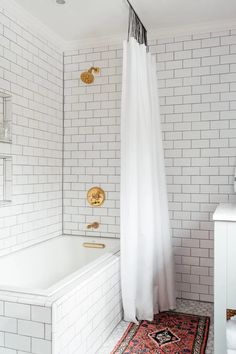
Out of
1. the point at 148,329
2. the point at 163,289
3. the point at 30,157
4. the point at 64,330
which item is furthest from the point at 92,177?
the point at 64,330

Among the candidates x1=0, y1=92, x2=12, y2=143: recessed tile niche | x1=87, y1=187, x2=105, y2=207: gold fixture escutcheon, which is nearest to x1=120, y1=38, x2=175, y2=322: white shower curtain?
x1=87, y1=187, x2=105, y2=207: gold fixture escutcheon

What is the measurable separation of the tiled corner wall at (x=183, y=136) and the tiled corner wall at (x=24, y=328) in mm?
1722

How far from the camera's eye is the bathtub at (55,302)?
185 cm

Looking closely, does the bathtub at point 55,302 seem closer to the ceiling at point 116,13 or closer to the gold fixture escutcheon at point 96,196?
the gold fixture escutcheon at point 96,196

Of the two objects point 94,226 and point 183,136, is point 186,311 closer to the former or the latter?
point 94,226

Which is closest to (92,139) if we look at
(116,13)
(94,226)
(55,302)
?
(94,226)

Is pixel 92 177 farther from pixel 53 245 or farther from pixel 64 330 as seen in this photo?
pixel 64 330

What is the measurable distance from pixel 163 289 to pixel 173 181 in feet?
3.33

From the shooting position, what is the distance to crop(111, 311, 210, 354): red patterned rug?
94.9 inches

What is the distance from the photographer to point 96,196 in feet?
11.7

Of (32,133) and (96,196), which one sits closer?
(32,133)

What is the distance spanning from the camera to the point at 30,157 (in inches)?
123

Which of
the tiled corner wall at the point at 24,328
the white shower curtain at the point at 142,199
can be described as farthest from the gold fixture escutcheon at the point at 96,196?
the tiled corner wall at the point at 24,328

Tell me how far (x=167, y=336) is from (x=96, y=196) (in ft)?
4.99
